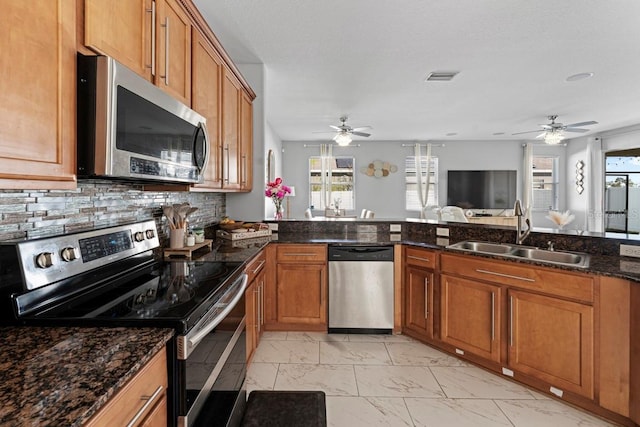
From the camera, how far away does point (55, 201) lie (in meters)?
1.38

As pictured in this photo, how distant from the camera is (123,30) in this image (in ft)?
4.28

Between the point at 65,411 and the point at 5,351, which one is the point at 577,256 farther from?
the point at 5,351

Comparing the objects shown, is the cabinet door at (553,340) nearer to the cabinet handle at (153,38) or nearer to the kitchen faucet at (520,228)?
the kitchen faucet at (520,228)

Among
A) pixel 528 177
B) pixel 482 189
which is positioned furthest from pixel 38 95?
pixel 528 177

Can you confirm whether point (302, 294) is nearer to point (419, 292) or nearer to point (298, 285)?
point (298, 285)

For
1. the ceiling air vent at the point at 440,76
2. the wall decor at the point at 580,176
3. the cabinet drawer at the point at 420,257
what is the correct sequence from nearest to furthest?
the cabinet drawer at the point at 420,257 → the ceiling air vent at the point at 440,76 → the wall decor at the point at 580,176

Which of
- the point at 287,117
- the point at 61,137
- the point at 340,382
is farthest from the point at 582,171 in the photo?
the point at 61,137

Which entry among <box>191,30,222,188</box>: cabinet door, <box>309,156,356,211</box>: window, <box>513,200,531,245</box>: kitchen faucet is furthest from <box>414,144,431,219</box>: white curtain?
<box>191,30,222,188</box>: cabinet door

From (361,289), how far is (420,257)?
0.60 meters

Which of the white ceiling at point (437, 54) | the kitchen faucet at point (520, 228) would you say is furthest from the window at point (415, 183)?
the kitchen faucet at point (520, 228)

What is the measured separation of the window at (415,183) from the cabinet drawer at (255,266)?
5937 millimetres

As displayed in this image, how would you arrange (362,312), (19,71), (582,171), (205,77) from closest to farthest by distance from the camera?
(19,71) < (205,77) < (362,312) < (582,171)

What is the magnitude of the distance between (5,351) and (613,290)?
2.58m

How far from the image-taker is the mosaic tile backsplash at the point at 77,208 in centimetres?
119
